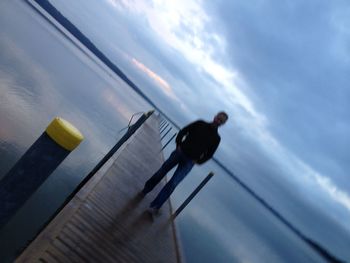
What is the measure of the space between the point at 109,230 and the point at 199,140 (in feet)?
7.98

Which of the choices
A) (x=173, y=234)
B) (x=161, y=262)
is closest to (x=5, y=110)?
(x=173, y=234)

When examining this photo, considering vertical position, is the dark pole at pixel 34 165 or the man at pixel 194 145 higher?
the man at pixel 194 145

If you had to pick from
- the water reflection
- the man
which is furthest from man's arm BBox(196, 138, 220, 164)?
the water reflection

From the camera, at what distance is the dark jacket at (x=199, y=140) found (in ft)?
23.7

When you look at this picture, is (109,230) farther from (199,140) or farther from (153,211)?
(199,140)

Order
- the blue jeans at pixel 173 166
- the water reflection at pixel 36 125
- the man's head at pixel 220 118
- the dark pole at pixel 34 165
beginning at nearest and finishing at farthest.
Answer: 1. the dark pole at pixel 34 165
2. the man's head at pixel 220 118
3. the blue jeans at pixel 173 166
4. the water reflection at pixel 36 125

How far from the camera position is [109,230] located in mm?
5898

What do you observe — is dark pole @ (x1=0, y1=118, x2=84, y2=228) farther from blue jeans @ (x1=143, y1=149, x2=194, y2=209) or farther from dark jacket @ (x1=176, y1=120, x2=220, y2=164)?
blue jeans @ (x1=143, y1=149, x2=194, y2=209)

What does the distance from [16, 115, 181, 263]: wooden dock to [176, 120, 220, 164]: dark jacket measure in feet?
5.17

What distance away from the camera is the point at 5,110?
15.6m

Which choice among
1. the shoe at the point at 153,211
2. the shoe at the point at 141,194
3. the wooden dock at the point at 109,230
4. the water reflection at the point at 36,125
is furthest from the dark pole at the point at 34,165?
the shoe at the point at 141,194

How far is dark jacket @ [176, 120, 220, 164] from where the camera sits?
7215 mm

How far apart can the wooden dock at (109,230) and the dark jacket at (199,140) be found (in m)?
1.58

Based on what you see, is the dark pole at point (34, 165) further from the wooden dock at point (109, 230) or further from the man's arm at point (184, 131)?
the man's arm at point (184, 131)
